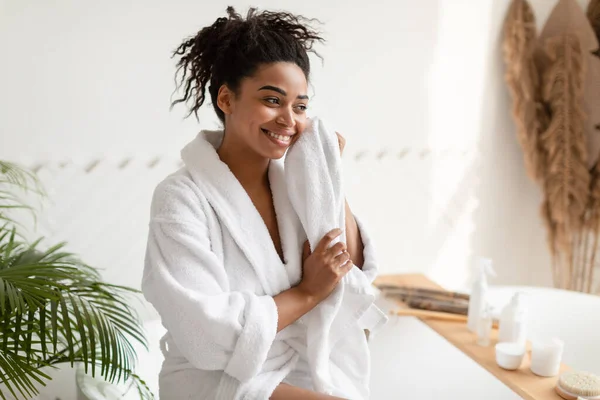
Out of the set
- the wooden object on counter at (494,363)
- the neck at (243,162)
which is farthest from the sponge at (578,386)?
the neck at (243,162)

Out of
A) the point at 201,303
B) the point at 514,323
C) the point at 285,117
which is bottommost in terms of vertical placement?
the point at 514,323

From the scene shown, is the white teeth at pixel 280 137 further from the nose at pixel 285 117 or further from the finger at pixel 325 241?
the finger at pixel 325 241

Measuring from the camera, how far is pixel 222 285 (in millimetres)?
1137

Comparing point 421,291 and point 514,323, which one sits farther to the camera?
point 421,291

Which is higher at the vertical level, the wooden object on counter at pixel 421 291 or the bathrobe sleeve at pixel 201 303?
the bathrobe sleeve at pixel 201 303

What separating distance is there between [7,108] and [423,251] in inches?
75.2

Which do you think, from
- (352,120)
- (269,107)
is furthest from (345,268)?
(352,120)

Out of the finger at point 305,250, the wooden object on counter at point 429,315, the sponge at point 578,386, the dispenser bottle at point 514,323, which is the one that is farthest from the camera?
the wooden object on counter at point 429,315

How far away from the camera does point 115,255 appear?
Result: 218 cm

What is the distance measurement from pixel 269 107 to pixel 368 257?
0.44 metres

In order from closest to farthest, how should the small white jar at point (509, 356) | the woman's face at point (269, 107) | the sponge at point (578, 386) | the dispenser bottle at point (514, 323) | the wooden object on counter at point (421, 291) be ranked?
the woman's face at point (269, 107) < the sponge at point (578, 386) < the small white jar at point (509, 356) < the dispenser bottle at point (514, 323) < the wooden object on counter at point (421, 291)

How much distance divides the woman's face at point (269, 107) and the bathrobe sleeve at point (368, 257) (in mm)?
319

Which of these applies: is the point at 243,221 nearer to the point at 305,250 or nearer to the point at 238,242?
the point at 238,242

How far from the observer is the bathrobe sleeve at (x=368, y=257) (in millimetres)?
1351
